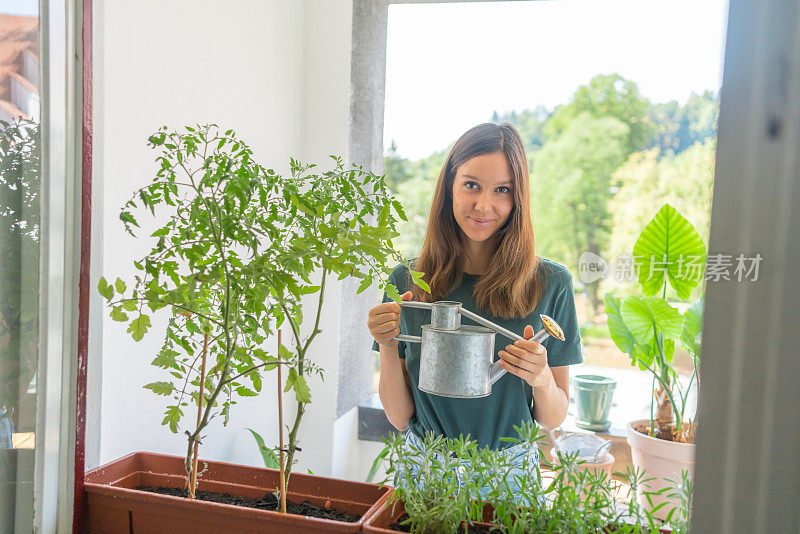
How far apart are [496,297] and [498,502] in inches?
23.6

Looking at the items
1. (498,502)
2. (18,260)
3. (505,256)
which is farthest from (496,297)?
(18,260)

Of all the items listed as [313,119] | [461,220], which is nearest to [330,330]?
[313,119]

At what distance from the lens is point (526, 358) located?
1103mm

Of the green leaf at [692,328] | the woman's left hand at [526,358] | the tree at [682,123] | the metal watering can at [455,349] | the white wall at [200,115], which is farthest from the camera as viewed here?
the tree at [682,123]

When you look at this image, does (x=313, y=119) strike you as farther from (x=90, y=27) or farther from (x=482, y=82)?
(x=90, y=27)

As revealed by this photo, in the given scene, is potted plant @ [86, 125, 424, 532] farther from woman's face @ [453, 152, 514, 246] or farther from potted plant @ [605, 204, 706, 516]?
potted plant @ [605, 204, 706, 516]

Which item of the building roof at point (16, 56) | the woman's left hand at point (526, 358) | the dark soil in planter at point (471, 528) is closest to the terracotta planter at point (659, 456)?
the woman's left hand at point (526, 358)

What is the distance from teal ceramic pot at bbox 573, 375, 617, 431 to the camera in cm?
234

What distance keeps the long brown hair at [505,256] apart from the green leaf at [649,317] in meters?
0.74

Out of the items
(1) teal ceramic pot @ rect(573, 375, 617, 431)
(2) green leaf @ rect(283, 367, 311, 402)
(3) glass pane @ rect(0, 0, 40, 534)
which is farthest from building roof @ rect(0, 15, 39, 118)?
(1) teal ceramic pot @ rect(573, 375, 617, 431)

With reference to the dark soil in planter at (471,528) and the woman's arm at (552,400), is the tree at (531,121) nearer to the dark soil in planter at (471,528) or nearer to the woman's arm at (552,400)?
the woman's arm at (552,400)

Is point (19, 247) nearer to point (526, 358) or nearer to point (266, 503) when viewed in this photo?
point (266, 503)

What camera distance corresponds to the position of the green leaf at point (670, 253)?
2047 millimetres

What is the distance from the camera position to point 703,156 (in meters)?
2.37
